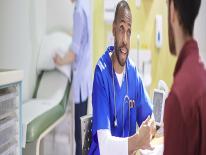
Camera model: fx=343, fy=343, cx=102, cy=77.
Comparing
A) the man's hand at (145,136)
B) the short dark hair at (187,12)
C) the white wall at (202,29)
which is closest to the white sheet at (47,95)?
the man's hand at (145,136)

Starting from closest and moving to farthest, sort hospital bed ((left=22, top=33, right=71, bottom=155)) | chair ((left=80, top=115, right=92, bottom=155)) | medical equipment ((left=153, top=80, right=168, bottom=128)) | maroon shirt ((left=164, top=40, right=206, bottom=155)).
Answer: maroon shirt ((left=164, top=40, right=206, bottom=155)) < hospital bed ((left=22, top=33, right=71, bottom=155)) < chair ((left=80, top=115, right=92, bottom=155)) < medical equipment ((left=153, top=80, right=168, bottom=128))

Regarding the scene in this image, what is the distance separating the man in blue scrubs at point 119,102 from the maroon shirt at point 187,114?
63cm

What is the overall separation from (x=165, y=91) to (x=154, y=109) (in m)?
0.17

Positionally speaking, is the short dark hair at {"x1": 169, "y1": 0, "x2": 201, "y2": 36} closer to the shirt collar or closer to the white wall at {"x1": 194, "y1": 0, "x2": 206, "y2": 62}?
the shirt collar

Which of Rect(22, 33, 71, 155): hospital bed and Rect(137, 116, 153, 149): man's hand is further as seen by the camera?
Rect(137, 116, 153, 149): man's hand

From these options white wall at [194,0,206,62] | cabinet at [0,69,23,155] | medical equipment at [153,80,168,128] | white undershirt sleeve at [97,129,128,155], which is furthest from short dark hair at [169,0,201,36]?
white wall at [194,0,206,62]

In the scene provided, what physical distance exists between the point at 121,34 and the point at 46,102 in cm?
45

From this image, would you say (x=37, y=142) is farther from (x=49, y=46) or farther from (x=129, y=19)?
(x=129, y=19)

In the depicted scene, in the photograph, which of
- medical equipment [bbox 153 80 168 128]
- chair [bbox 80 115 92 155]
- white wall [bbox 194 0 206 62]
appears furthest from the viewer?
white wall [bbox 194 0 206 62]

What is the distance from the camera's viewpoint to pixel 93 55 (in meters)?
1.53

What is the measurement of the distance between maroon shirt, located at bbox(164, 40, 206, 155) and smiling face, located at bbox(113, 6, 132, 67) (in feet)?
2.38

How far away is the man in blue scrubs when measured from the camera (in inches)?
56.3

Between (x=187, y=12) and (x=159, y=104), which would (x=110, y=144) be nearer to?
(x=159, y=104)

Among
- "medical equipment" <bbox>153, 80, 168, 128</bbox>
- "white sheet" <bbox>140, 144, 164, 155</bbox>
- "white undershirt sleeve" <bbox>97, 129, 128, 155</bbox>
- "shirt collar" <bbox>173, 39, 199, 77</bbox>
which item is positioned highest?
"shirt collar" <bbox>173, 39, 199, 77</bbox>
